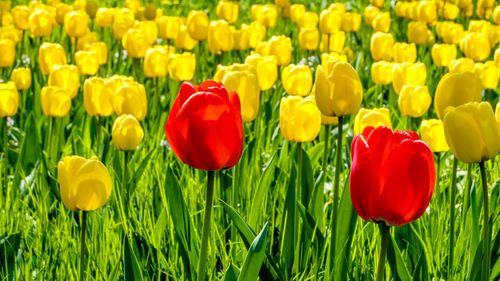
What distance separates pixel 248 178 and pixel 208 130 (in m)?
1.39

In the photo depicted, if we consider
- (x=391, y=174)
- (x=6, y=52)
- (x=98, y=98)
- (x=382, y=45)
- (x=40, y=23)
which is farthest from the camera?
(x=40, y=23)

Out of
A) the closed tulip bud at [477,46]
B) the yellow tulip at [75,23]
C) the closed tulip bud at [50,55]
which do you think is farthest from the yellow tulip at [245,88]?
the yellow tulip at [75,23]

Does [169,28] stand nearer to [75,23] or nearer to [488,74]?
[75,23]

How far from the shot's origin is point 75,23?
15.9 ft

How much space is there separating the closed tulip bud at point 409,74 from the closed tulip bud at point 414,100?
1.19 feet

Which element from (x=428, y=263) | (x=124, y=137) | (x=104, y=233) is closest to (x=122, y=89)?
(x=124, y=137)

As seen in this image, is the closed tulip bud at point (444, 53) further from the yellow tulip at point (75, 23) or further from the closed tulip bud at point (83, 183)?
the closed tulip bud at point (83, 183)

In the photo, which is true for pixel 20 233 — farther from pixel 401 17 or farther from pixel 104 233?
pixel 401 17

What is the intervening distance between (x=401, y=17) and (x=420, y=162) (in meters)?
5.71

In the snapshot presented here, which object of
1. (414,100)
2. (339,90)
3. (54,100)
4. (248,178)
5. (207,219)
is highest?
(339,90)

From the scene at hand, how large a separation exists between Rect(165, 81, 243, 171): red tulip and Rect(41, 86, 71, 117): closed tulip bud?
1.63 meters

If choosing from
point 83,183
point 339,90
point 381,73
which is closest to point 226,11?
point 381,73

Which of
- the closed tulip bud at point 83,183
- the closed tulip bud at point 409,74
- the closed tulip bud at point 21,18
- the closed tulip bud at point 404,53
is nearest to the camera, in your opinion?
the closed tulip bud at point 83,183

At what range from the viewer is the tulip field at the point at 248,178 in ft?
5.24
